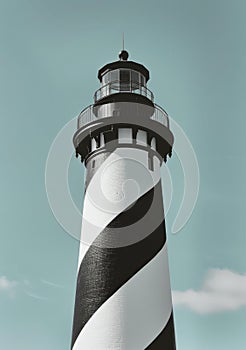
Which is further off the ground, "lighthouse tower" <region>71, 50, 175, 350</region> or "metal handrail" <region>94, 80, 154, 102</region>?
"metal handrail" <region>94, 80, 154, 102</region>

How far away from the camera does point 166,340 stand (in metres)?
9.73

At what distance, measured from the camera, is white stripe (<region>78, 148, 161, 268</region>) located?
34.4 feet

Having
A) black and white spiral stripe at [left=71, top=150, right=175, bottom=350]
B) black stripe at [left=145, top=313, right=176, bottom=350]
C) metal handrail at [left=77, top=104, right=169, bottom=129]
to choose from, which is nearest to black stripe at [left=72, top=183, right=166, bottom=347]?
black and white spiral stripe at [left=71, top=150, right=175, bottom=350]

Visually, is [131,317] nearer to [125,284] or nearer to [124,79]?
[125,284]

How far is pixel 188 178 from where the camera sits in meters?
11.5

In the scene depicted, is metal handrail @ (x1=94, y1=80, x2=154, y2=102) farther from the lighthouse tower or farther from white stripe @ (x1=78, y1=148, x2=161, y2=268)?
white stripe @ (x1=78, y1=148, x2=161, y2=268)

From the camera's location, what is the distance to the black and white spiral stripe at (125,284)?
9.30 meters

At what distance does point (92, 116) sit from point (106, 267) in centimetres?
406

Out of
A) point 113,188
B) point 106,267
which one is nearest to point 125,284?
point 106,267

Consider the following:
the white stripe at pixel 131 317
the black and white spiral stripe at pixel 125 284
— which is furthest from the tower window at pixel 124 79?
the white stripe at pixel 131 317

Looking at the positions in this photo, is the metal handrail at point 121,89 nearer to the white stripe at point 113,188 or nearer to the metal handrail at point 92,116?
the metal handrail at point 92,116

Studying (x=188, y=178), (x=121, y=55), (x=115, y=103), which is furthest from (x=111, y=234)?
(x=121, y=55)

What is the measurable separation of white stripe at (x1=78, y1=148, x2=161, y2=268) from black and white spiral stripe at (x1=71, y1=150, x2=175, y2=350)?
0.13 feet

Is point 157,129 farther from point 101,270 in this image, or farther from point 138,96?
point 101,270
